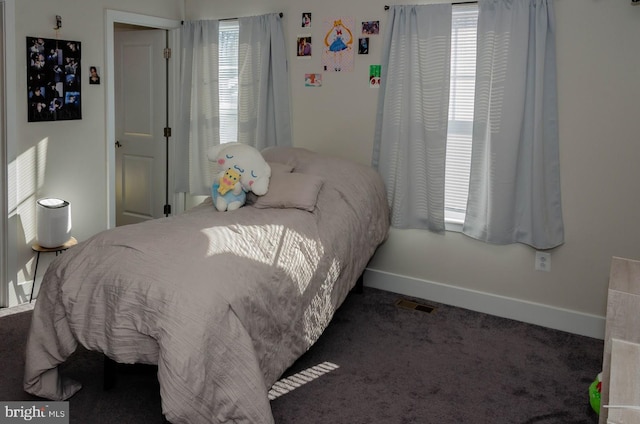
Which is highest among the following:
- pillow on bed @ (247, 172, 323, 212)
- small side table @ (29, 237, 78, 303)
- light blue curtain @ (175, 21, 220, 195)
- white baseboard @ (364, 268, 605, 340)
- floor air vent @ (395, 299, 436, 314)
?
light blue curtain @ (175, 21, 220, 195)

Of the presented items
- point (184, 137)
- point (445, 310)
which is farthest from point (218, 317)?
point (184, 137)

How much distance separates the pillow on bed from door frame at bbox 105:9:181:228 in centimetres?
156

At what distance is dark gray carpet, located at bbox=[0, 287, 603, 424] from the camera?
107 inches

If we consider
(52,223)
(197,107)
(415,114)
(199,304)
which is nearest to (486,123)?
(415,114)

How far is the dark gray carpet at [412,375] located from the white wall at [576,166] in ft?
0.99

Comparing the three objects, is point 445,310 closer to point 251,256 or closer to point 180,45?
point 251,256

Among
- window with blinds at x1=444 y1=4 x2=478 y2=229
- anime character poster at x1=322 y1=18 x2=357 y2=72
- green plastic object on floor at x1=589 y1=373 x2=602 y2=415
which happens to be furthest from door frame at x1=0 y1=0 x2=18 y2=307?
green plastic object on floor at x1=589 y1=373 x2=602 y2=415

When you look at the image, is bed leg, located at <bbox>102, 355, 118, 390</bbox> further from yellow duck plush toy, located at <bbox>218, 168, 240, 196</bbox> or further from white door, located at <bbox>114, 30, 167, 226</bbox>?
white door, located at <bbox>114, 30, 167, 226</bbox>

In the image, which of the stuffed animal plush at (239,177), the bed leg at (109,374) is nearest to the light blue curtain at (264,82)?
the stuffed animal plush at (239,177)

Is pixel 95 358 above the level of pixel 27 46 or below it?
below

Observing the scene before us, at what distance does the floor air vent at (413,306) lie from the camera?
404cm

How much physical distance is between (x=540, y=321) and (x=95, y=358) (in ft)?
8.82

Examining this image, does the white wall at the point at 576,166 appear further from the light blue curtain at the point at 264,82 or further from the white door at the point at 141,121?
the white door at the point at 141,121

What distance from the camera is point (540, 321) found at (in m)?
3.82
